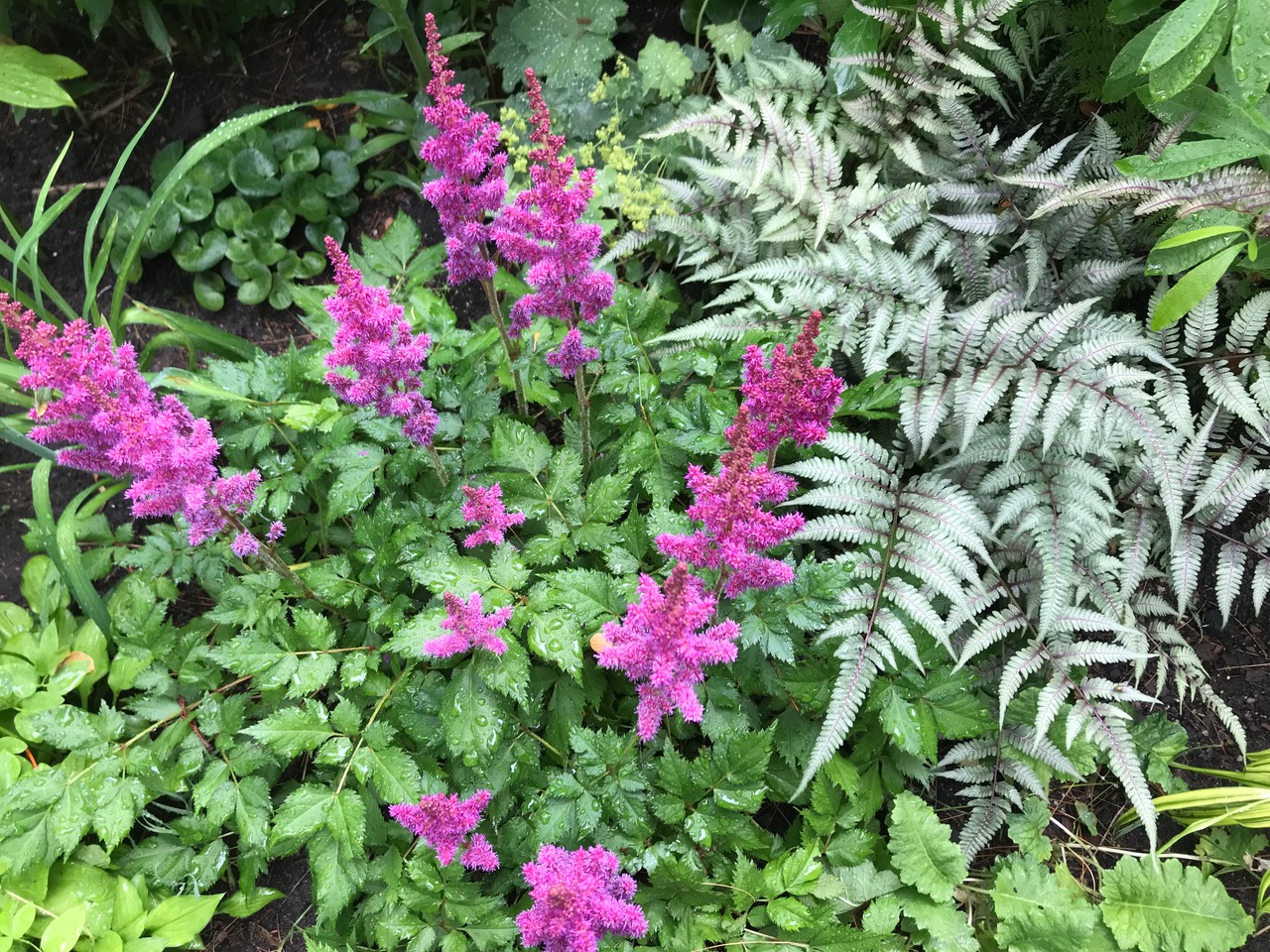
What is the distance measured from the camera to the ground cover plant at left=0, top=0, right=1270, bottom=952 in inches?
82.9

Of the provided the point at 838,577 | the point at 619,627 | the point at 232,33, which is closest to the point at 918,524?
the point at 838,577

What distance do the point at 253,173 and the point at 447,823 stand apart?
118 inches

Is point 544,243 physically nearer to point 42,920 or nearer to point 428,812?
point 428,812

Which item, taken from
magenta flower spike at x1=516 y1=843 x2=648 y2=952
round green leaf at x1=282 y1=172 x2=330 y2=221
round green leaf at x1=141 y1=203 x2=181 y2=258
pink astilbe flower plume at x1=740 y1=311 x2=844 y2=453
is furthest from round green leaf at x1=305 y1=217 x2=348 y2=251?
magenta flower spike at x1=516 y1=843 x2=648 y2=952

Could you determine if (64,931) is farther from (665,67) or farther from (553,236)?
(665,67)

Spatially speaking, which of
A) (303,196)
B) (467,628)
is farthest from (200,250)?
(467,628)

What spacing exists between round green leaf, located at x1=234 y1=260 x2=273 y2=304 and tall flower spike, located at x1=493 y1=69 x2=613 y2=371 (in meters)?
1.88

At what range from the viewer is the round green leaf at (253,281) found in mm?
3562

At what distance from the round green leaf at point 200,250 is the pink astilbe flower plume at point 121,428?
5.21ft

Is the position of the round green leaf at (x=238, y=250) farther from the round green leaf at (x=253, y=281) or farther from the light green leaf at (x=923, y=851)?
the light green leaf at (x=923, y=851)

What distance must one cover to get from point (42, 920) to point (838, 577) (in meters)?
2.69

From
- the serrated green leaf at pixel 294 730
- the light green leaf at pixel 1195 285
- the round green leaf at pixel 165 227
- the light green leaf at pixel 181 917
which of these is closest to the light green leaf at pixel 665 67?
the light green leaf at pixel 1195 285

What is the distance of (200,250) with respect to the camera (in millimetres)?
3564

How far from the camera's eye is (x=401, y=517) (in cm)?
252
